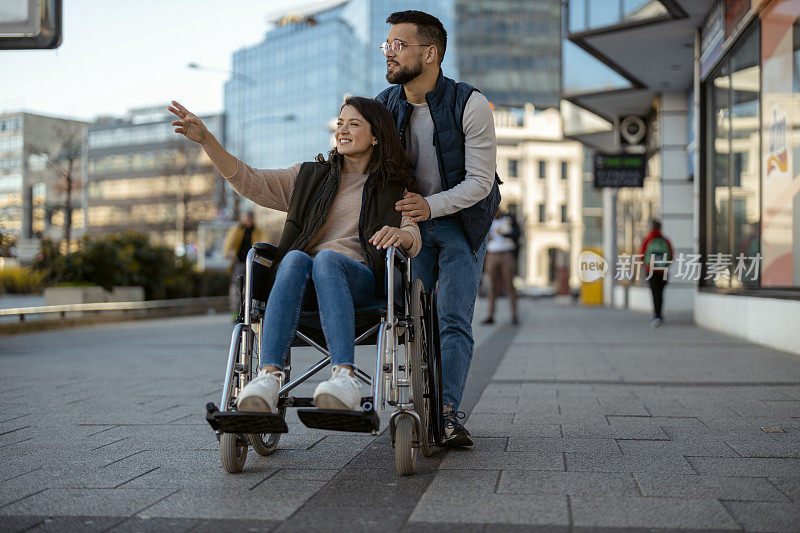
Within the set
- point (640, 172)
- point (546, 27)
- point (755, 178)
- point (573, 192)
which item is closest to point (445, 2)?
point (546, 27)

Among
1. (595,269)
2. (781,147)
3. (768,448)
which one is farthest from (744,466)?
(595,269)

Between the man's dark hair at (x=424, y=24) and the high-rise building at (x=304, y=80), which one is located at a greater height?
the high-rise building at (x=304, y=80)

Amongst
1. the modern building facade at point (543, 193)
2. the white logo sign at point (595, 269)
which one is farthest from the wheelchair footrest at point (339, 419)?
the modern building facade at point (543, 193)

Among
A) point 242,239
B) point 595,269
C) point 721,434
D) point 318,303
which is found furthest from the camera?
point 595,269

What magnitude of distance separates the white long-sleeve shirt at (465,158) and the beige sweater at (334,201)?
0.29 meters

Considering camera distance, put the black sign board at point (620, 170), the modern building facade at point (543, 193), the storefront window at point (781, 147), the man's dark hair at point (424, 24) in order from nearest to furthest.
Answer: the man's dark hair at point (424, 24), the storefront window at point (781, 147), the black sign board at point (620, 170), the modern building facade at point (543, 193)

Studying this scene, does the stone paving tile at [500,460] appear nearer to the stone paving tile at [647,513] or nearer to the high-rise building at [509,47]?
the stone paving tile at [647,513]

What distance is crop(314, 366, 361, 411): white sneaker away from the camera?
3195mm

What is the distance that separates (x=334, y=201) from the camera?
153 inches

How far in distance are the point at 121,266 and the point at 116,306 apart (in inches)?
60.0

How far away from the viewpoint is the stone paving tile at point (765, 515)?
9.24 feet

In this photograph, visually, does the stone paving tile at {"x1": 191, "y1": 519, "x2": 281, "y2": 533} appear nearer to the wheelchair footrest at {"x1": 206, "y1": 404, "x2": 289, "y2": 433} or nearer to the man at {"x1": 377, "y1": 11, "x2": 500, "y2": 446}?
the wheelchair footrest at {"x1": 206, "y1": 404, "x2": 289, "y2": 433}

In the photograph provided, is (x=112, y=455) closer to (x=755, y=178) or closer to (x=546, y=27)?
(x=755, y=178)

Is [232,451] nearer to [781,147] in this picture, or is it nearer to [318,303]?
[318,303]
